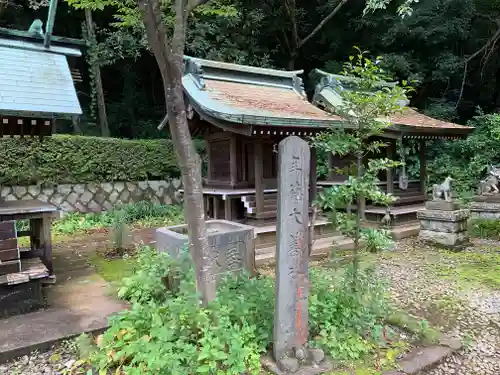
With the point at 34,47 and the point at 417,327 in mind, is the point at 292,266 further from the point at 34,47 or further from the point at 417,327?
the point at 34,47

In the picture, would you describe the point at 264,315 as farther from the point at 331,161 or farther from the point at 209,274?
the point at 331,161

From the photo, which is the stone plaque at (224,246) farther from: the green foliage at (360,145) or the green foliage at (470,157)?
the green foliage at (470,157)

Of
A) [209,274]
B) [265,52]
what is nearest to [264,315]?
[209,274]

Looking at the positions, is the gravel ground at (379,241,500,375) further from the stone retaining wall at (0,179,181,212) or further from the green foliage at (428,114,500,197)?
the stone retaining wall at (0,179,181,212)

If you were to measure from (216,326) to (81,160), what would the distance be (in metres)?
9.20

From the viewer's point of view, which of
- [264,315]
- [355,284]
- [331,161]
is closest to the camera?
[264,315]

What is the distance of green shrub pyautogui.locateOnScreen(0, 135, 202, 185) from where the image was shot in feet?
31.0

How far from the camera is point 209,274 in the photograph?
299cm

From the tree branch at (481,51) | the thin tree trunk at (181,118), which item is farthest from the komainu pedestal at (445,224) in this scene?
the tree branch at (481,51)

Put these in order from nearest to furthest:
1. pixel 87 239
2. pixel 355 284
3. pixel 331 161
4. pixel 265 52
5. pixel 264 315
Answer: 1. pixel 264 315
2. pixel 355 284
3. pixel 87 239
4. pixel 331 161
5. pixel 265 52

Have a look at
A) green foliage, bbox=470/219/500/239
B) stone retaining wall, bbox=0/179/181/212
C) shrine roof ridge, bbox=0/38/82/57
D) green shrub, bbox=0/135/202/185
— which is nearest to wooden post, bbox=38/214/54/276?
shrine roof ridge, bbox=0/38/82/57

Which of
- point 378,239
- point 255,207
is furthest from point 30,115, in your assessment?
point 255,207

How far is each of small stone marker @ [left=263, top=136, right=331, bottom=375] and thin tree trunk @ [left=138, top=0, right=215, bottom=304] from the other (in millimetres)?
620

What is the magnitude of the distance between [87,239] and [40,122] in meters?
4.20
